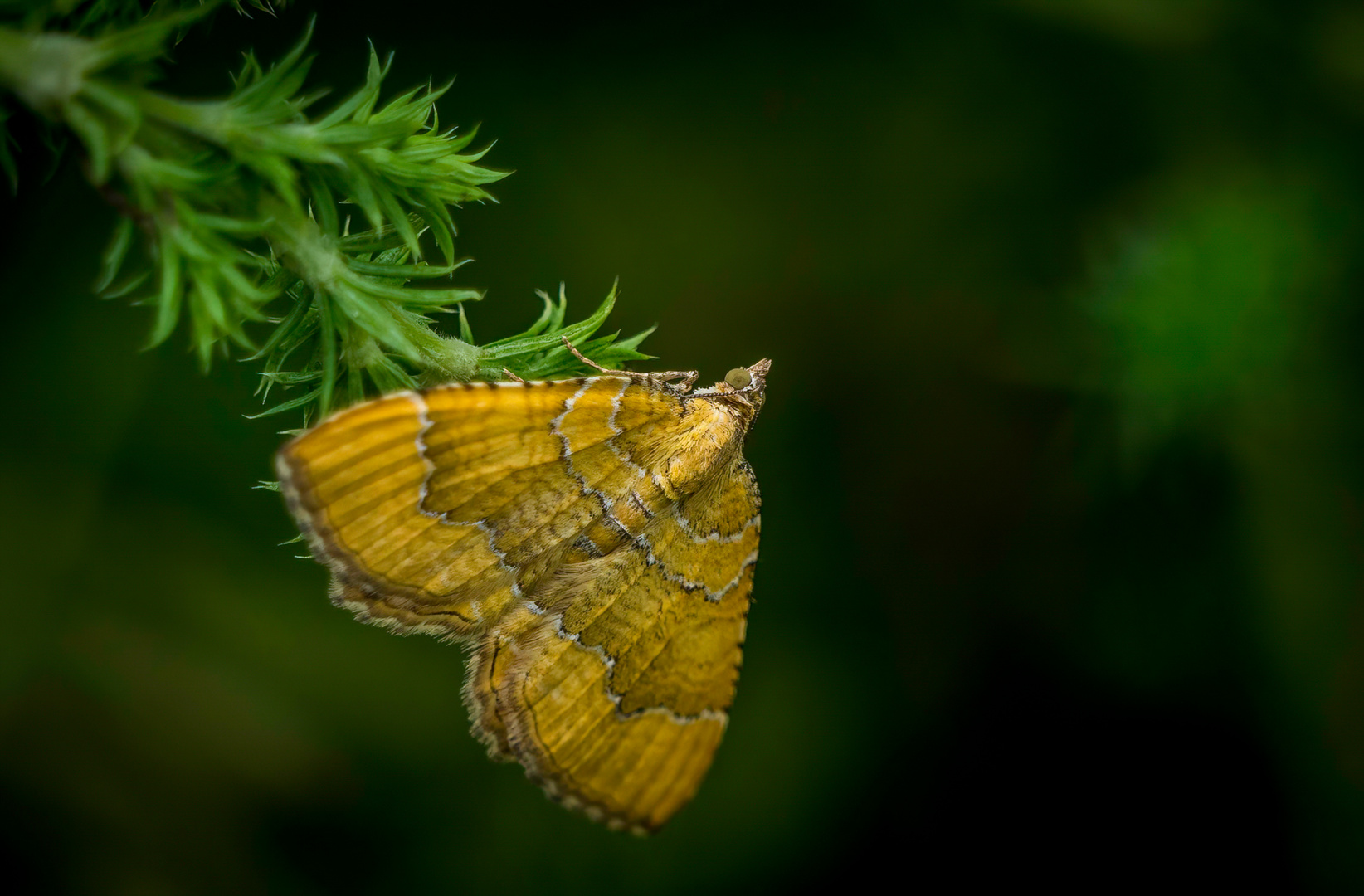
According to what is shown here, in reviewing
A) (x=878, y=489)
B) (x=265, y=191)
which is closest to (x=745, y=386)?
(x=265, y=191)

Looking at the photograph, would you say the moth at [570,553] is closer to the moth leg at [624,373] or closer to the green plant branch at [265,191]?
the moth leg at [624,373]

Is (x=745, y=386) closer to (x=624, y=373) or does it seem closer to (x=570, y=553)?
(x=624, y=373)

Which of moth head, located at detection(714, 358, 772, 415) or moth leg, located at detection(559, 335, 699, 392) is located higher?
moth head, located at detection(714, 358, 772, 415)

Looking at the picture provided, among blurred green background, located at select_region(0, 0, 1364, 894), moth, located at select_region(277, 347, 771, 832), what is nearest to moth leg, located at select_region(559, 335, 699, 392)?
moth, located at select_region(277, 347, 771, 832)

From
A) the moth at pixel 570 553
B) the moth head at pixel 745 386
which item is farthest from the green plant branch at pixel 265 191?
the moth head at pixel 745 386

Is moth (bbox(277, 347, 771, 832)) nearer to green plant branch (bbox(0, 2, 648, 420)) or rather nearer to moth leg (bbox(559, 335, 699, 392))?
moth leg (bbox(559, 335, 699, 392))

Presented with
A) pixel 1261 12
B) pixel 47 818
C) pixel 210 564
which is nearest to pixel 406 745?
pixel 210 564
